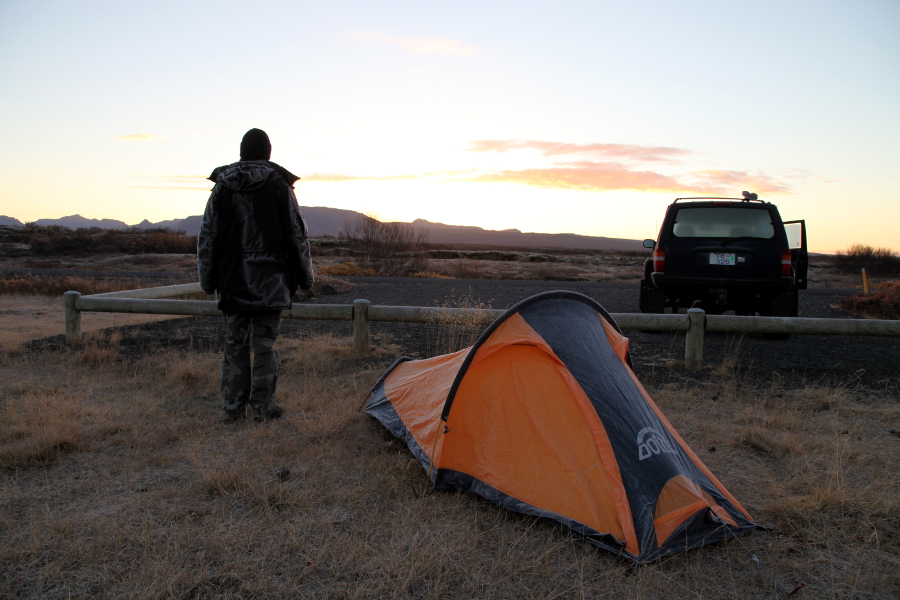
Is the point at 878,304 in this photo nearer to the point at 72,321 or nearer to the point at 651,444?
the point at 651,444

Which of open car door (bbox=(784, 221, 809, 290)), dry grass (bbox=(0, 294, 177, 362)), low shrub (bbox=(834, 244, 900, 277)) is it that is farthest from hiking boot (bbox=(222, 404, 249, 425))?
low shrub (bbox=(834, 244, 900, 277))

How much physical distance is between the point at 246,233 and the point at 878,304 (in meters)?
12.6

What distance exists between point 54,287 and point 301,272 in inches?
515

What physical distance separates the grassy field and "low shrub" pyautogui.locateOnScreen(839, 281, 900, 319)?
24.1 feet

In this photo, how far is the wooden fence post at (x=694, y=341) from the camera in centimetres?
Result: 624

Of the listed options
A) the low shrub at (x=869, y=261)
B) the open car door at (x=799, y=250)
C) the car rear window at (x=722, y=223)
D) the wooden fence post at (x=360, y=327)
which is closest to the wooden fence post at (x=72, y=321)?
the wooden fence post at (x=360, y=327)

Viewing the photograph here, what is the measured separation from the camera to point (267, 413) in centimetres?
450

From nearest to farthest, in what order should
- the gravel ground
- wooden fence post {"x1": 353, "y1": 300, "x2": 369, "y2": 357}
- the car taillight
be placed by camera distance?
the gravel ground → wooden fence post {"x1": 353, "y1": 300, "x2": 369, "y2": 357} → the car taillight

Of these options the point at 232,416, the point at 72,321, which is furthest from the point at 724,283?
the point at 72,321

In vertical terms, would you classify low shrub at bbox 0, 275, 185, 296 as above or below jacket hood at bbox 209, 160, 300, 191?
below

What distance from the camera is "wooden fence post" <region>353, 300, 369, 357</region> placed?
6746 mm

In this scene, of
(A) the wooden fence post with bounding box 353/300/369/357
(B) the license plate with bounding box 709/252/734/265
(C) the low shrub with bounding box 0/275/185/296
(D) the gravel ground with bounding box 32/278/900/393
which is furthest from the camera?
(C) the low shrub with bounding box 0/275/185/296

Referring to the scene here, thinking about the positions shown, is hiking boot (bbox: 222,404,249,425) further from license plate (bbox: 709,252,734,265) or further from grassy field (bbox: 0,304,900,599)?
license plate (bbox: 709,252,734,265)

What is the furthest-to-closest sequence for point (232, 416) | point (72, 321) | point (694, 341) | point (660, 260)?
point (660, 260), point (72, 321), point (694, 341), point (232, 416)
